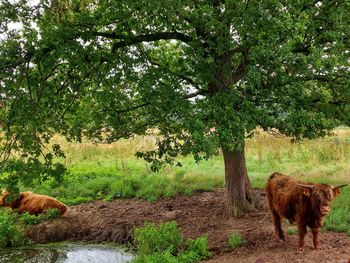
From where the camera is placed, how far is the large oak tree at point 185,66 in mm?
8203

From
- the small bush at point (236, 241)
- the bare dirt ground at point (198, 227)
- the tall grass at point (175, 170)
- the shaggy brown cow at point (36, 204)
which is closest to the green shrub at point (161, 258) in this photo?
the bare dirt ground at point (198, 227)

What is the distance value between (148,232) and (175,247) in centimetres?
70

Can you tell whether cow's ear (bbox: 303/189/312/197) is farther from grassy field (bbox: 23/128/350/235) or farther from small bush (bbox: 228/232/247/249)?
grassy field (bbox: 23/128/350/235)

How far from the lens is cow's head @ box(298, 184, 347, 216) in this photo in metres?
7.67

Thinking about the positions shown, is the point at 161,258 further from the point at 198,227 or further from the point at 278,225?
the point at 198,227

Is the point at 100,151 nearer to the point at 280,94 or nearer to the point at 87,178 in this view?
the point at 87,178

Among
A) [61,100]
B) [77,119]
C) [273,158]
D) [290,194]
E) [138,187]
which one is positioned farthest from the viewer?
[273,158]

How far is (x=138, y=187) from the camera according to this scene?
A: 52.4 feet

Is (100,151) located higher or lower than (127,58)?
lower

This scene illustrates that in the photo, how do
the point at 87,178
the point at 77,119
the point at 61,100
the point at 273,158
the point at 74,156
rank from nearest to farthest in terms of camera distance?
the point at 61,100
the point at 77,119
the point at 87,178
the point at 273,158
the point at 74,156

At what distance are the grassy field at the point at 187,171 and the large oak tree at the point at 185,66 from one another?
3429mm

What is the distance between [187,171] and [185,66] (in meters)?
8.65

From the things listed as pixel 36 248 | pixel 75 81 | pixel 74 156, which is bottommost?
pixel 36 248

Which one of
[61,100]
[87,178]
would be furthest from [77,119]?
[87,178]
